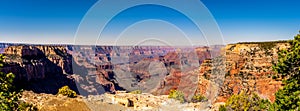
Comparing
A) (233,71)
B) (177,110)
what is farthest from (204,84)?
(177,110)

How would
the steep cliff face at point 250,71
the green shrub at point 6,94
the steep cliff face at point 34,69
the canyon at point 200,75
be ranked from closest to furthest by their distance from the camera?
the green shrub at point 6,94 < the steep cliff face at point 250,71 < the canyon at point 200,75 < the steep cliff face at point 34,69

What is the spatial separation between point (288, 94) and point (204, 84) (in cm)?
8887

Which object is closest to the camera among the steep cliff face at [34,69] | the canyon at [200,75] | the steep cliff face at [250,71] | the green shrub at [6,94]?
the green shrub at [6,94]

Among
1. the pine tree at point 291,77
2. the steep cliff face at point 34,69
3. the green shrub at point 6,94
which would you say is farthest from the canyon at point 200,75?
the green shrub at point 6,94

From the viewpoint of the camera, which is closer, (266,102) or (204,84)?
(266,102)

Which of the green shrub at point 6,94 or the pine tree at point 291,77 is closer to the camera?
the green shrub at point 6,94

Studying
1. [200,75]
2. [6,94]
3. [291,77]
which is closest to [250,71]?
[200,75]

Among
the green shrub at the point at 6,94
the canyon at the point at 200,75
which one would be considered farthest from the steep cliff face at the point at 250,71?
the green shrub at the point at 6,94

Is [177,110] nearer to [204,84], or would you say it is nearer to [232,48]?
[204,84]

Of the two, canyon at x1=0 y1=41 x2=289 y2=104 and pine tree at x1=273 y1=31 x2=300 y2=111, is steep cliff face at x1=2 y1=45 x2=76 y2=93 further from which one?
pine tree at x1=273 y1=31 x2=300 y2=111

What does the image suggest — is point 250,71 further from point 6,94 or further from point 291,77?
point 6,94

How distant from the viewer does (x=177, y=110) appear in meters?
68.9

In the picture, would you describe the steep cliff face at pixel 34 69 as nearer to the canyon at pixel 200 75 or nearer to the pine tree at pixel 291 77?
the canyon at pixel 200 75

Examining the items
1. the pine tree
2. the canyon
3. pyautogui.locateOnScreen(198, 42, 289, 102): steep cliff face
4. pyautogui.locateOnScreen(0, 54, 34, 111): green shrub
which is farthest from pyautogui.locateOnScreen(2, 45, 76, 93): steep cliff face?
the pine tree
